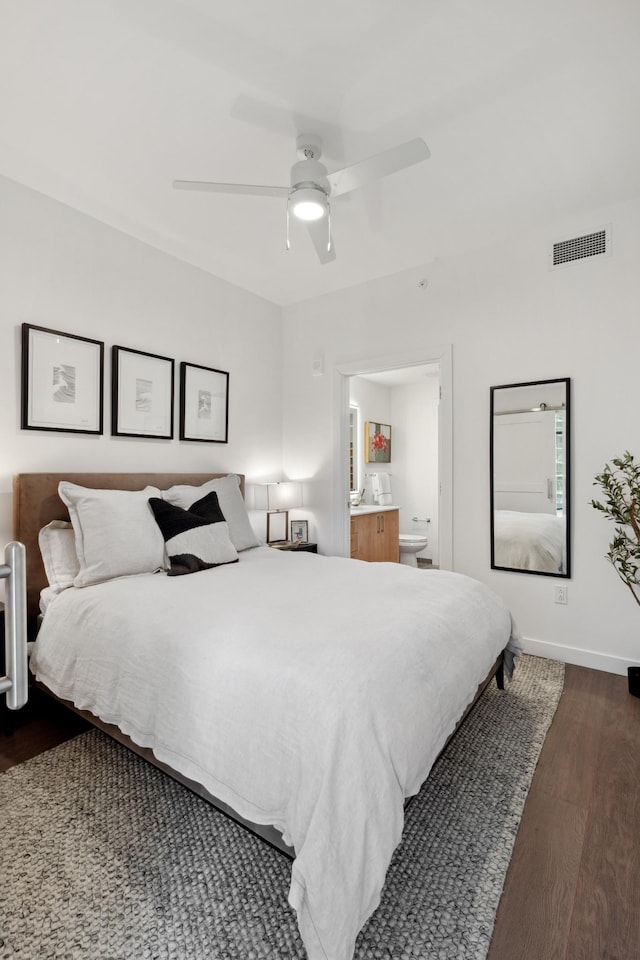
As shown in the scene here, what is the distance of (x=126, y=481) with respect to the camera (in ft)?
10.1

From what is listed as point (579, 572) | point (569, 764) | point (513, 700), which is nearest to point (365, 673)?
point (569, 764)

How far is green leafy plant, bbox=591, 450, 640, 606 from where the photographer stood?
264 centimetres

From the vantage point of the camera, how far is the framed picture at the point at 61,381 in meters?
2.64

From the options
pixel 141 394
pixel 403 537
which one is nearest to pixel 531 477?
pixel 141 394

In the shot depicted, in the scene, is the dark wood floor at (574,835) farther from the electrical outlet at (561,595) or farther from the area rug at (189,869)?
the electrical outlet at (561,595)

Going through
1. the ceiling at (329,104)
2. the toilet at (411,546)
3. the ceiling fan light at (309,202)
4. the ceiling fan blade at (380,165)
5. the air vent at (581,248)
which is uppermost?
the ceiling at (329,104)

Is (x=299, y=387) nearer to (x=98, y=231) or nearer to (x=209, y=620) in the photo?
(x=98, y=231)

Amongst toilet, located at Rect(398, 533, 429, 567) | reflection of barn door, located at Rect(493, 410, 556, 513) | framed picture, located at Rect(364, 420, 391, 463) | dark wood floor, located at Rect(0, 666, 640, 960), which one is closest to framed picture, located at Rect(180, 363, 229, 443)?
dark wood floor, located at Rect(0, 666, 640, 960)

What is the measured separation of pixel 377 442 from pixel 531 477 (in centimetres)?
316

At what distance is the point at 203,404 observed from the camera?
3730mm

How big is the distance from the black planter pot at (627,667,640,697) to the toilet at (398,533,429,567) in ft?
10.5

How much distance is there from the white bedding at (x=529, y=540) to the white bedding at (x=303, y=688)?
1.06 meters

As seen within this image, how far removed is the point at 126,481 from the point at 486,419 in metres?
2.52

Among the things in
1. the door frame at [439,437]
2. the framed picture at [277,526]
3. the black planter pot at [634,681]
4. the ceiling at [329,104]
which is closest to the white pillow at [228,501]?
the framed picture at [277,526]
